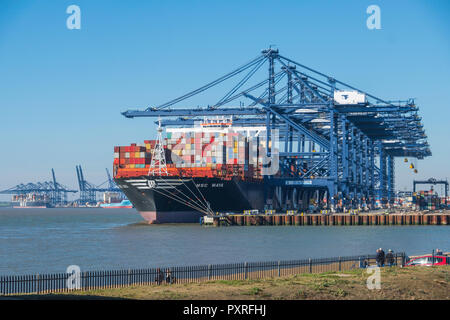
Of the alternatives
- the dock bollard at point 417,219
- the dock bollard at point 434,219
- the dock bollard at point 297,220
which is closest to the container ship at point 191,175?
the dock bollard at point 297,220

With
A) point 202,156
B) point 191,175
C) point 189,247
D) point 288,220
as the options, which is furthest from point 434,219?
point 189,247

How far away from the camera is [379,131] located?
415 feet

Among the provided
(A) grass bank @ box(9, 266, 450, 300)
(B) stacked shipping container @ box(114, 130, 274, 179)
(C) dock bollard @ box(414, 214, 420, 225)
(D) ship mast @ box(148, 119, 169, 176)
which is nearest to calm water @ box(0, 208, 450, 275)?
(D) ship mast @ box(148, 119, 169, 176)

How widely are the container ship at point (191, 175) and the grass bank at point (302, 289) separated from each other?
61.9 meters

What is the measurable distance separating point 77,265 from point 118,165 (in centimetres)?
5681

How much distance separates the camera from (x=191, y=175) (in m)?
89.9

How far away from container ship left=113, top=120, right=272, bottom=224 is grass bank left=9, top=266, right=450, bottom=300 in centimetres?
6186

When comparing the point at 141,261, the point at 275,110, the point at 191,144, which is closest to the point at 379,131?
the point at 275,110

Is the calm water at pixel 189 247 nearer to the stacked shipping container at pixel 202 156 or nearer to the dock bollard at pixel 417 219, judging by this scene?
the dock bollard at pixel 417 219

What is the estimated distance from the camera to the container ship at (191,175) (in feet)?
290

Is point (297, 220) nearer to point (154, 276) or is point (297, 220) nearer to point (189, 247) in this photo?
point (189, 247)

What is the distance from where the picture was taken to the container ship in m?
88.2
